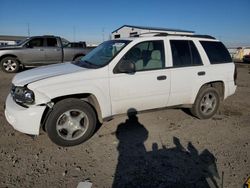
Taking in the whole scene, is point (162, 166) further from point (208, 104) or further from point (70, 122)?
point (208, 104)

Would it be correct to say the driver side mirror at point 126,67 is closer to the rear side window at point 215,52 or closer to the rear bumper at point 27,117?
the rear bumper at point 27,117

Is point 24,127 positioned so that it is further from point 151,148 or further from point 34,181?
point 151,148

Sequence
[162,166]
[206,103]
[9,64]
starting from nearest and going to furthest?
[162,166], [206,103], [9,64]

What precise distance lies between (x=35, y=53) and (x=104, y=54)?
814 cm

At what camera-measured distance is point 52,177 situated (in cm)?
298

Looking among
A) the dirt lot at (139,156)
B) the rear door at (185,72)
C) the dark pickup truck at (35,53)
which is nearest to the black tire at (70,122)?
the dirt lot at (139,156)

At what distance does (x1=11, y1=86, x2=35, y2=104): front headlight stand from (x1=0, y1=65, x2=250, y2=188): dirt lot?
84cm

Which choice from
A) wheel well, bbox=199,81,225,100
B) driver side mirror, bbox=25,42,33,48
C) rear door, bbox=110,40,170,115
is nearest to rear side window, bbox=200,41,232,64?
wheel well, bbox=199,81,225,100

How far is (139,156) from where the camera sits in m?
3.53

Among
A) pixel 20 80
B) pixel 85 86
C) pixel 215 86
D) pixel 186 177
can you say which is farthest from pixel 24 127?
pixel 215 86

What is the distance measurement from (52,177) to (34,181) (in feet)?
0.74

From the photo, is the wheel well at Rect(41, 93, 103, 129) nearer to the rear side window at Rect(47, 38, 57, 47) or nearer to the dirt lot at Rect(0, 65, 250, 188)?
the dirt lot at Rect(0, 65, 250, 188)

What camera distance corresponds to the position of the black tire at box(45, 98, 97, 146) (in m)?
3.60

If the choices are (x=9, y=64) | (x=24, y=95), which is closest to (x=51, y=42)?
(x=9, y=64)
